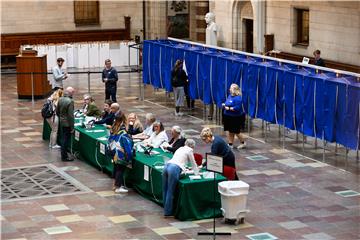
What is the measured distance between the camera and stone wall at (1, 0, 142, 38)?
3466 centimetres

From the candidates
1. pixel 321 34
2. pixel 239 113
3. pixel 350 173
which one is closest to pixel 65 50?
pixel 321 34

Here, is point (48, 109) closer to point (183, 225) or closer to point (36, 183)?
point (36, 183)

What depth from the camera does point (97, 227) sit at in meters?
14.1

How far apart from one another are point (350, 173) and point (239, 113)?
10.1 feet

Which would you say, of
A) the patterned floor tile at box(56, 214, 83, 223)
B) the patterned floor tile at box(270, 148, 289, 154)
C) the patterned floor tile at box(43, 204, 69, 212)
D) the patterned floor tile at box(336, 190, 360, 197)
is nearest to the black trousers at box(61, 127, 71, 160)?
the patterned floor tile at box(43, 204, 69, 212)

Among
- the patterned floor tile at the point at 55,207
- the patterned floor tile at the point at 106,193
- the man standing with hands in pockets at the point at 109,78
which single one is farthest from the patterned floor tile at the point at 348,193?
the man standing with hands in pockets at the point at 109,78

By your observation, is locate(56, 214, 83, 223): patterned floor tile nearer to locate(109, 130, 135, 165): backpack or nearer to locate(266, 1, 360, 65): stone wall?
locate(109, 130, 135, 165): backpack

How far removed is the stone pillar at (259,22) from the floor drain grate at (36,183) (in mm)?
12925

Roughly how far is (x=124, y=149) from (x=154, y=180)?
2.98ft

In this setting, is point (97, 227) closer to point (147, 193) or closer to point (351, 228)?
point (147, 193)

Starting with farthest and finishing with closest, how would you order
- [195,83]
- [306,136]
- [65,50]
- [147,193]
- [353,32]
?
[65,50] → [353,32] → [195,83] → [306,136] → [147,193]

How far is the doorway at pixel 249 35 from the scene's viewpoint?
31203 mm

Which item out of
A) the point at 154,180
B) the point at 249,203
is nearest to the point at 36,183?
the point at 154,180

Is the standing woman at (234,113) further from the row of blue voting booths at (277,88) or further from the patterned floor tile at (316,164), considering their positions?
the patterned floor tile at (316,164)
